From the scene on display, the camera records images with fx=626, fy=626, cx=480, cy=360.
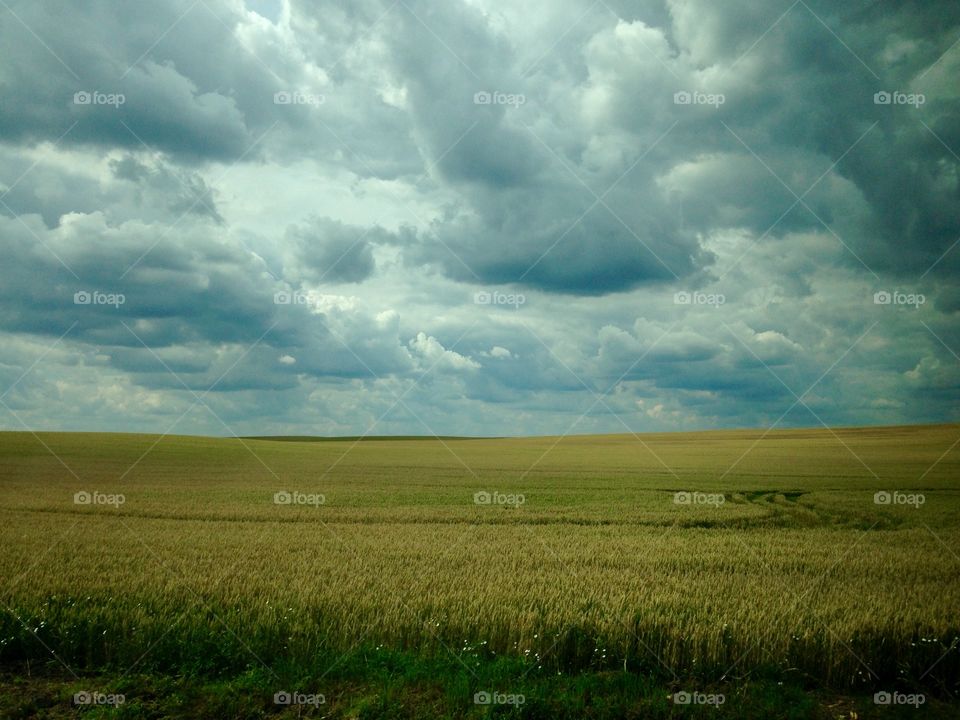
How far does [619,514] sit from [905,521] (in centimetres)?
1141

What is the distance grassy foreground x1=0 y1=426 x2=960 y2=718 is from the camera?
8.41 m

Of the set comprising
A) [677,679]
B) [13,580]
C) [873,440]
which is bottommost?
[677,679]

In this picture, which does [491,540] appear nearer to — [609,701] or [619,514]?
[619,514]

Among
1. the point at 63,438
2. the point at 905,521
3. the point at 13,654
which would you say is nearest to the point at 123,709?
the point at 13,654

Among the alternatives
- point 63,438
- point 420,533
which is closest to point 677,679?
point 420,533

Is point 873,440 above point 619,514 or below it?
above

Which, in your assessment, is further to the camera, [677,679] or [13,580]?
[13,580]

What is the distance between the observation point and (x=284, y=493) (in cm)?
3158

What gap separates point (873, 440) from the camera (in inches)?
3396

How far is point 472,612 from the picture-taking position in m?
10.6

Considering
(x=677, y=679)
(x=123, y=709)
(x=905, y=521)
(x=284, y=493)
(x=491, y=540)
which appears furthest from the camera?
(x=284, y=493)

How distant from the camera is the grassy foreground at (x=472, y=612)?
841cm

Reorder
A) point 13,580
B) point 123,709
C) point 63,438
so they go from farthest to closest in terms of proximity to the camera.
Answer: point 63,438, point 13,580, point 123,709

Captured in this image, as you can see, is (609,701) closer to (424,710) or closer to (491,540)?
A: (424,710)
